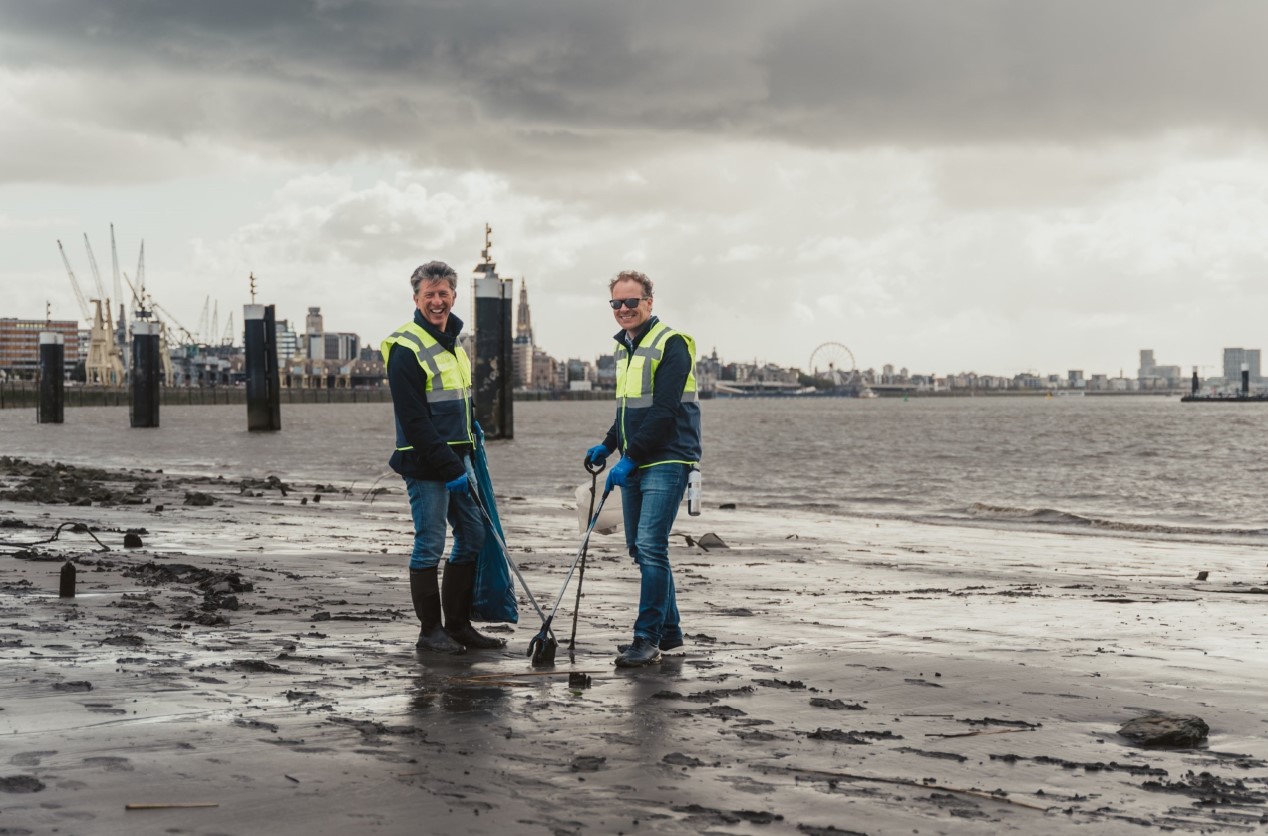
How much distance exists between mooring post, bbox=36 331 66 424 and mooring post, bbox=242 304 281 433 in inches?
593

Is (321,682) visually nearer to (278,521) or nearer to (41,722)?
(41,722)

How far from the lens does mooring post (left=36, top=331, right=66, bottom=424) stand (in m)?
78.4

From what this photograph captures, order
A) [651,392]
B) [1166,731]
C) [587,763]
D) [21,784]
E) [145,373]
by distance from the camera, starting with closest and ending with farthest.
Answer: [21,784] → [587,763] → [1166,731] → [651,392] → [145,373]

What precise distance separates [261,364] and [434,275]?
6378 centimetres

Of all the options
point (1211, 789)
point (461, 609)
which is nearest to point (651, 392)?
point (461, 609)

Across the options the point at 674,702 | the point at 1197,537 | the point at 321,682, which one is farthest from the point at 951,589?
the point at 1197,537

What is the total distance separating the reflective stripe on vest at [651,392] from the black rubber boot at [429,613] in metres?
1.50

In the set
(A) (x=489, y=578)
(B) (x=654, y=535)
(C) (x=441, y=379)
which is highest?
(C) (x=441, y=379)

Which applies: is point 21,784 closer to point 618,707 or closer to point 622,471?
point 618,707

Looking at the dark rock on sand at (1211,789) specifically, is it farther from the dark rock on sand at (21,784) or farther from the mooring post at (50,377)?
the mooring post at (50,377)

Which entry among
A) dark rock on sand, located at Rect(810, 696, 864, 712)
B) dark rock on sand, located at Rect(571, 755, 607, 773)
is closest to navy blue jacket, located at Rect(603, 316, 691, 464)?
dark rock on sand, located at Rect(810, 696, 864, 712)

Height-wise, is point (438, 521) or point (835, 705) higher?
point (438, 521)

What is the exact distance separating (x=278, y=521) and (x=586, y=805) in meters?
14.0

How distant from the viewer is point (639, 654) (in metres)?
7.65
